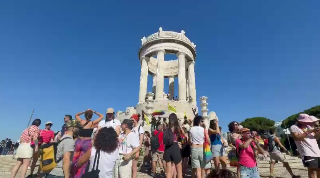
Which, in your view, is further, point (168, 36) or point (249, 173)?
point (168, 36)

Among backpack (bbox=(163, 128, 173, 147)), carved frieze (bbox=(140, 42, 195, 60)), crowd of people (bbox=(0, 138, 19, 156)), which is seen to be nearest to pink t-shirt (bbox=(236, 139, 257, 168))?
backpack (bbox=(163, 128, 173, 147))

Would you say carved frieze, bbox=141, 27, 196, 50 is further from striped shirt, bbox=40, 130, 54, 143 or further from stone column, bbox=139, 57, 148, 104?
striped shirt, bbox=40, 130, 54, 143

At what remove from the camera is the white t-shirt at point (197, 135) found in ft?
16.6

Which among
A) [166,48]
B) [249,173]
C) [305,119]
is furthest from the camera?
[166,48]

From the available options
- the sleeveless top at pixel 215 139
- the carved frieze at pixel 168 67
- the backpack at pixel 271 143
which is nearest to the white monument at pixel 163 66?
the carved frieze at pixel 168 67

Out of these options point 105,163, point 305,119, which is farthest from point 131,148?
point 305,119

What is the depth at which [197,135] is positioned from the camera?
5.08 metres

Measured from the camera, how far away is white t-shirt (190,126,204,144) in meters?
5.05

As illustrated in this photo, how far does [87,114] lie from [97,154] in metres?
2.00

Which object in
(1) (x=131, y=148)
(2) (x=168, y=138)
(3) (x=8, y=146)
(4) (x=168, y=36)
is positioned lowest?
(3) (x=8, y=146)

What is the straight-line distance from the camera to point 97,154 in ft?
10.0

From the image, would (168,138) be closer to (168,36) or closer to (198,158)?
(198,158)

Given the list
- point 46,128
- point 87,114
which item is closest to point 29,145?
point 46,128

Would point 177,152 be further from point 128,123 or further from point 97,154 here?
point 97,154
